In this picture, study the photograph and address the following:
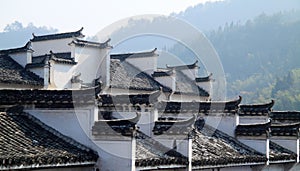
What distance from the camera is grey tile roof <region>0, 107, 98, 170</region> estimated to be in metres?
9.86

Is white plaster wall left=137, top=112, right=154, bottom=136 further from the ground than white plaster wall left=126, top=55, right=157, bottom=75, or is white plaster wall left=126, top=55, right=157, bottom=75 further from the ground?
white plaster wall left=126, top=55, right=157, bottom=75

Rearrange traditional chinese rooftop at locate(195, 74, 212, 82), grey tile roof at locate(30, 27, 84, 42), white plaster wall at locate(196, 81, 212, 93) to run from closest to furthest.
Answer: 1. grey tile roof at locate(30, 27, 84, 42)
2. traditional chinese rooftop at locate(195, 74, 212, 82)
3. white plaster wall at locate(196, 81, 212, 93)

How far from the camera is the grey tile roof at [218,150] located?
550 inches

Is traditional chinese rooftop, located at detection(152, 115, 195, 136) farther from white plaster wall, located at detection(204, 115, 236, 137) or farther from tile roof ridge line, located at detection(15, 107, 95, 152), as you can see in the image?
white plaster wall, located at detection(204, 115, 236, 137)

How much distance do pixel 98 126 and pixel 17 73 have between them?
47.4ft

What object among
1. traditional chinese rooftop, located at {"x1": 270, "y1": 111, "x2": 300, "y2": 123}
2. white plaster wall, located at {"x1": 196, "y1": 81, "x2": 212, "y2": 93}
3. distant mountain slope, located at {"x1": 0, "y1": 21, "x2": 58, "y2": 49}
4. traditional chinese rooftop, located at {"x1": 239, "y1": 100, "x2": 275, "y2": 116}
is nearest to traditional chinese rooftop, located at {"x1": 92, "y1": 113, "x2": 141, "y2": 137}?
traditional chinese rooftop, located at {"x1": 239, "y1": 100, "x2": 275, "y2": 116}

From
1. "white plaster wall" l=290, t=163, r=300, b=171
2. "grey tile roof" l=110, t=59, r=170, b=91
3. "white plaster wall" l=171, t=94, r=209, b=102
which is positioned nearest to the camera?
"white plaster wall" l=290, t=163, r=300, b=171

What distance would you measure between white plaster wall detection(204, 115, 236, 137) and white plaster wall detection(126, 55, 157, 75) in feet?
47.3

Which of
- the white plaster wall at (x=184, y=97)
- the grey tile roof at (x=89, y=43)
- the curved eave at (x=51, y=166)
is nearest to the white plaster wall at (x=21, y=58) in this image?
the grey tile roof at (x=89, y=43)

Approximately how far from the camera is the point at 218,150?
1533 cm

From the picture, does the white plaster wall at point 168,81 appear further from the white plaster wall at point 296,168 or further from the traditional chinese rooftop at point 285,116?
the white plaster wall at point 296,168

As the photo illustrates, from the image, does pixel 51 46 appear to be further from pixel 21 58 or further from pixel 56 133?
pixel 56 133

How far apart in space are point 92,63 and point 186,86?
24.6 feet

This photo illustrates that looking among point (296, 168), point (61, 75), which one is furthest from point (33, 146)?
point (61, 75)
